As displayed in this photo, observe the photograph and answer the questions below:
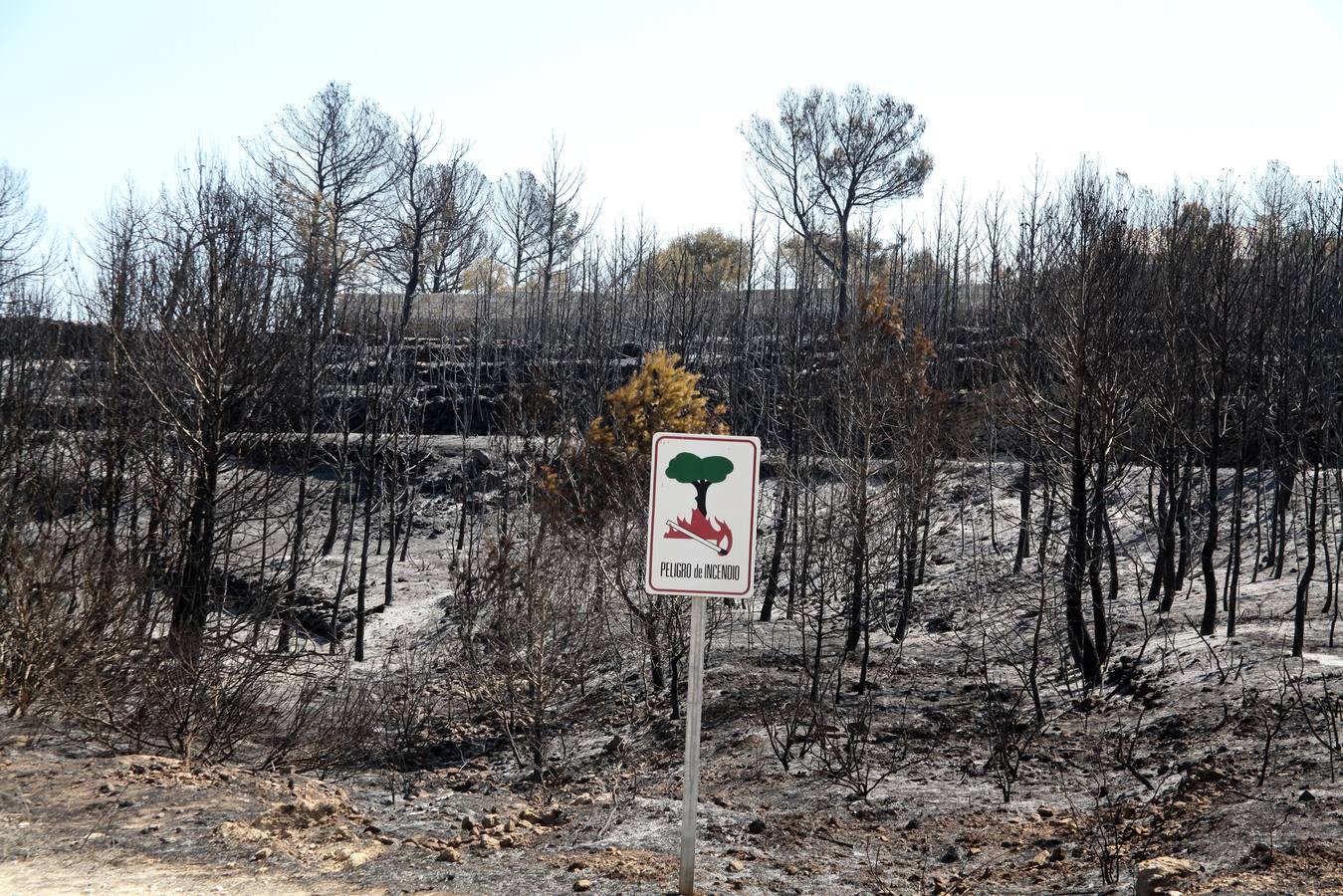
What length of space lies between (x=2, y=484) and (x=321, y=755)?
301 inches

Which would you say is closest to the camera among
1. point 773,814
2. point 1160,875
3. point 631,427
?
point 1160,875

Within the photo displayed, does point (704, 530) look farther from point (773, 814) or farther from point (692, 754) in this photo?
point (773, 814)

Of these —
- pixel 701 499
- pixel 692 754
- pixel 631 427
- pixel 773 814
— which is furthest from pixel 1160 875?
pixel 631 427

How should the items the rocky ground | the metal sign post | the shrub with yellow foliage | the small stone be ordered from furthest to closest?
the shrub with yellow foliage, the rocky ground, the small stone, the metal sign post

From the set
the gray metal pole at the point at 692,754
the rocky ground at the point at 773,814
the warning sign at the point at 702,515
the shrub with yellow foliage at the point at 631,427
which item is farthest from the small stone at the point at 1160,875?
the shrub with yellow foliage at the point at 631,427

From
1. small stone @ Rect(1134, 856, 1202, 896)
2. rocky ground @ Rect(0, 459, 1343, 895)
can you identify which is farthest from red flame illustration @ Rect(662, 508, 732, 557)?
small stone @ Rect(1134, 856, 1202, 896)

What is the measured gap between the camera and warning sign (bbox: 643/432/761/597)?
502 centimetres

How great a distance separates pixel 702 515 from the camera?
5.07m

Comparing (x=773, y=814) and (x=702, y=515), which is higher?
(x=702, y=515)

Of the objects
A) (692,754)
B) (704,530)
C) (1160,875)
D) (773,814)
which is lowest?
(773,814)

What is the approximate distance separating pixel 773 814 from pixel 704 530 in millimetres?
4835

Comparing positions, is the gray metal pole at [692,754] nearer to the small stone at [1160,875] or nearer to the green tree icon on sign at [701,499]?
the green tree icon on sign at [701,499]

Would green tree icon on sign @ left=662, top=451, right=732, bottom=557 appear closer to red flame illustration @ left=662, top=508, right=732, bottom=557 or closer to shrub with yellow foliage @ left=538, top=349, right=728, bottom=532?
red flame illustration @ left=662, top=508, right=732, bottom=557

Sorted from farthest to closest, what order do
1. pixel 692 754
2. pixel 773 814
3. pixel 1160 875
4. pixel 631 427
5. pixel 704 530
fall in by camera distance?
1. pixel 631 427
2. pixel 773 814
3. pixel 1160 875
4. pixel 692 754
5. pixel 704 530
